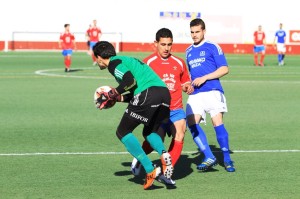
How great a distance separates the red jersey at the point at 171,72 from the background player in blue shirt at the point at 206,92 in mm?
483

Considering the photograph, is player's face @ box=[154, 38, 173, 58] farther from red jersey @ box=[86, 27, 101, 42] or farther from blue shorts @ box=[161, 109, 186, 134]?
red jersey @ box=[86, 27, 101, 42]

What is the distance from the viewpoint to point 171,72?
9266mm

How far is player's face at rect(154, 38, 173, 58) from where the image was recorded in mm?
8992

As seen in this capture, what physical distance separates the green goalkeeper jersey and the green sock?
0.62 m

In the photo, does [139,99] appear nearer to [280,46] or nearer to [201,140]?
[201,140]

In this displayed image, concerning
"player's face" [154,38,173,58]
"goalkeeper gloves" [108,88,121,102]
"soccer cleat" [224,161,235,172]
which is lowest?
"soccer cleat" [224,161,235,172]

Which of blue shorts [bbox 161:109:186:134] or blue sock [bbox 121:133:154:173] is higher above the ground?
blue shorts [bbox 161:109:186:134]

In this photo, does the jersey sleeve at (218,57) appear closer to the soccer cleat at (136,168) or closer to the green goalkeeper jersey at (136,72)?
the green goalkeeper jersey at (136,72)

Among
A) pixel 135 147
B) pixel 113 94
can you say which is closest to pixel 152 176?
pixel 135 147

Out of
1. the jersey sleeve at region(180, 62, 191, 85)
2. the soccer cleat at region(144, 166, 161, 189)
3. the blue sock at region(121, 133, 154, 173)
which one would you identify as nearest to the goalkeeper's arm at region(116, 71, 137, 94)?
the blue sock at region(121, 133, 154, 173)

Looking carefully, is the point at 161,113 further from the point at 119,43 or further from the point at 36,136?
the point at 119,43

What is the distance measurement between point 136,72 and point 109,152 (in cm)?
324

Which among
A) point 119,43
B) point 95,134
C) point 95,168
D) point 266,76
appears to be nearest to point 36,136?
point 95,134

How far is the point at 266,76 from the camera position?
28250 mm
